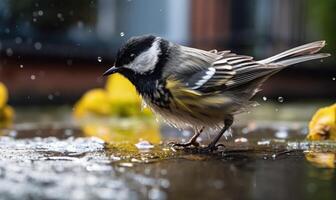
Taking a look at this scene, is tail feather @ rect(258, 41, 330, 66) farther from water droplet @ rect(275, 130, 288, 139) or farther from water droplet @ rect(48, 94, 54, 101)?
water droplet @ rect(48, 94, 54, 101)

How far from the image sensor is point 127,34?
12.4m

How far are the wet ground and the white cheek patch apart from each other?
0.41m

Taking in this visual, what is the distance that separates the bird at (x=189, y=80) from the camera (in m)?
3.53

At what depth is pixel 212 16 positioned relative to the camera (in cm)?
1288

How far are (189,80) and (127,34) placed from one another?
8996 millimetres

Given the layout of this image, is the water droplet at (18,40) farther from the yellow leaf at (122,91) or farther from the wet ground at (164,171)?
the wet ground at (164,171)

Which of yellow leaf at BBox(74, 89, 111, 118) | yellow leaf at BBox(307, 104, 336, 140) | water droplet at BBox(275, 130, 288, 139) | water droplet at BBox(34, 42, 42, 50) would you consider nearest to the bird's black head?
yellow leaf at BBox(307, 104, 336, 140)

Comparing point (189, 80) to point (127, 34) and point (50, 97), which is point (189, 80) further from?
point (127, 34)

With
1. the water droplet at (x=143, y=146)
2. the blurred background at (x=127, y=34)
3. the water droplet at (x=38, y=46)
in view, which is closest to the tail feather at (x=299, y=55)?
the water droplet at (x=143, y=146)

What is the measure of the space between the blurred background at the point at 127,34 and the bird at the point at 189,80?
581cm

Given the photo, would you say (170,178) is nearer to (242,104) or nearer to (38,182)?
(38,182)

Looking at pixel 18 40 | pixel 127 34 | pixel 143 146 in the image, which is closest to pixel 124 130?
pixel 143 146

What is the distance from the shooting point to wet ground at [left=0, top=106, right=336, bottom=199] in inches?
77.2

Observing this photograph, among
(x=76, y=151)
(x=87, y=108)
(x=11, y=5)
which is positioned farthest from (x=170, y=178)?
(x=11, y=5)
